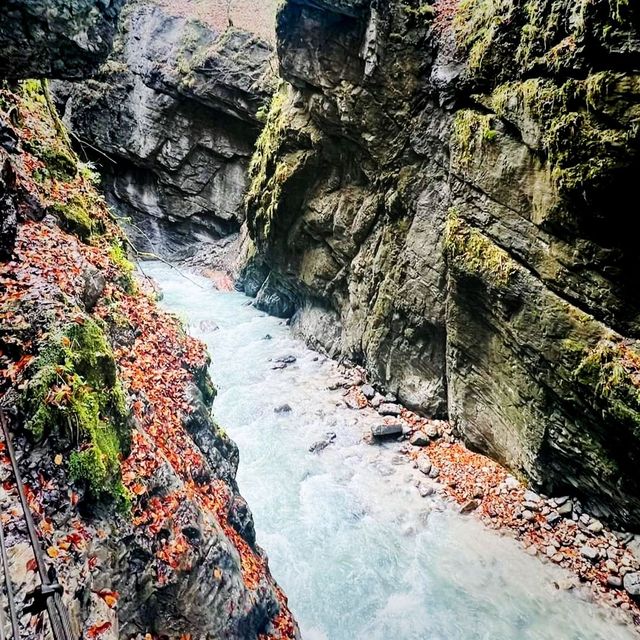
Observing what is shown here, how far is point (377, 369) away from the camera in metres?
12.4

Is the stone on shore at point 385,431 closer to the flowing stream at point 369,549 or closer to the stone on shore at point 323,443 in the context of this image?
the flowing stream at point 369,549

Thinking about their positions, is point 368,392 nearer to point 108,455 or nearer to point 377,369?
point 377,369

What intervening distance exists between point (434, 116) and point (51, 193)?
778 cm

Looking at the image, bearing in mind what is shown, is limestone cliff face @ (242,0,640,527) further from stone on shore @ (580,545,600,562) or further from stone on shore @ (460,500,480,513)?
stone on shore @ (460,500,480,513)

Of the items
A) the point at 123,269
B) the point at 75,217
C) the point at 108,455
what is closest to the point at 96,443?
the point at 108,455

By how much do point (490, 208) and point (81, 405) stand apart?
296 inches

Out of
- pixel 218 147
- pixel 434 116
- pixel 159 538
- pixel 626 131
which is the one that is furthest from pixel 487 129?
pixel 218 147

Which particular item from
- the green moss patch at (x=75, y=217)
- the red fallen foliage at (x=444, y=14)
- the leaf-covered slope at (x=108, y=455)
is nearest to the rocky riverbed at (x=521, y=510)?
the leaf-covered slope at (x=108, y=455)

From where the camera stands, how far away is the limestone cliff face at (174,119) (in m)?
22.8

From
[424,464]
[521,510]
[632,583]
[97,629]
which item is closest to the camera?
[97,629]

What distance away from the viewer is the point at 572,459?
7.66 m

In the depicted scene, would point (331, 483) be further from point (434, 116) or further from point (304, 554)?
point (434, 116)

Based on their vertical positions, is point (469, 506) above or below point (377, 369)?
below

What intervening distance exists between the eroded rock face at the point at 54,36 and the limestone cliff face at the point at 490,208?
6278 mm
